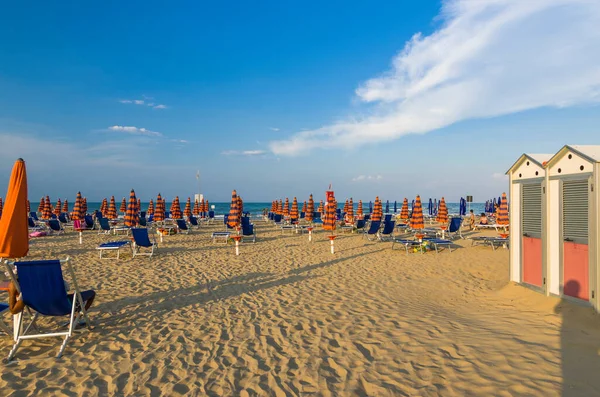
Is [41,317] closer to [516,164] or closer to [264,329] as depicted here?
[264,329]

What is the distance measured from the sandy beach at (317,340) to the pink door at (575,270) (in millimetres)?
190

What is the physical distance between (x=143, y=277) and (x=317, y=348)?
4.79 metres

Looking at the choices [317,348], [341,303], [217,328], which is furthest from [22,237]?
[341,303]

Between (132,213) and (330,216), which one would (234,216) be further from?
(330,216)

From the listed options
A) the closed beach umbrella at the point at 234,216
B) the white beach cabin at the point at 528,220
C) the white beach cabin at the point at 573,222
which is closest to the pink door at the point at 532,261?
the white beach cabin at the point at 528,220

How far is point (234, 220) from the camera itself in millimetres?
12805

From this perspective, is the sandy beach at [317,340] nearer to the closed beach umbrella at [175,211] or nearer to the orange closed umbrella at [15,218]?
the orange closed umbrella at [15,218]

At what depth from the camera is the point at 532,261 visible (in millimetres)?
5199

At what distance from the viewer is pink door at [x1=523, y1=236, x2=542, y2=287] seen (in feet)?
16.5

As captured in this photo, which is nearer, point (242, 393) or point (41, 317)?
point (242, 393)

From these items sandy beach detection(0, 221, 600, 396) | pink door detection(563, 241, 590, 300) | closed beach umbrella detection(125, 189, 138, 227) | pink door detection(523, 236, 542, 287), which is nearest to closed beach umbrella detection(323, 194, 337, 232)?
sandy beach detection(0, 221, 600, 396)

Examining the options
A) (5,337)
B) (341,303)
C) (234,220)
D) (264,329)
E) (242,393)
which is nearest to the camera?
(242,393)

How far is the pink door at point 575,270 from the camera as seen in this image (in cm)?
431

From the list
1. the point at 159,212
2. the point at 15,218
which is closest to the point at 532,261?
the point at 15,218
